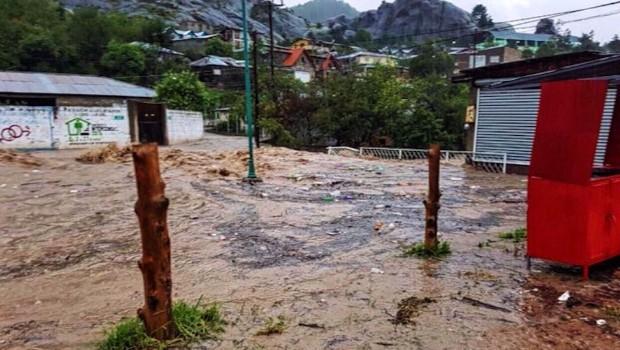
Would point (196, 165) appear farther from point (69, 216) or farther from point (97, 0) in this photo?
point (97, 0)

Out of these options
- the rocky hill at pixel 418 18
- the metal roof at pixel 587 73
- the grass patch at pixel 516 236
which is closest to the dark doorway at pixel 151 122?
the grass patch at pixel 516 236

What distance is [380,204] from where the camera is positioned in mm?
9836

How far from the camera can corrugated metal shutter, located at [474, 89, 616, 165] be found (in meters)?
15.7

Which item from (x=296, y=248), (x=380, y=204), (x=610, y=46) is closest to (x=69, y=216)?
(x=296, y=248)

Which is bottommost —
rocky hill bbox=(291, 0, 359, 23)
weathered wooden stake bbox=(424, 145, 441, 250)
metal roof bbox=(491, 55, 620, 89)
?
weathered wooden stake bbox=(424, 145, 441, 250)

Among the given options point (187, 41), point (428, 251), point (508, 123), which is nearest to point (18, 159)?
point (428, 251)

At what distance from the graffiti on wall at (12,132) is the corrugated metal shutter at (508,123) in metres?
17.9

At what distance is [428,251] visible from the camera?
5812 mm

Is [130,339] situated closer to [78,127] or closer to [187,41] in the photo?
[78,127]

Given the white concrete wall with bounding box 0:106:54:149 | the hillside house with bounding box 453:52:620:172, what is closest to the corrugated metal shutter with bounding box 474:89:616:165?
the hillside house with bounding box 453:52:620:172

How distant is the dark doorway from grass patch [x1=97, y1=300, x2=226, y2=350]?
825 inches

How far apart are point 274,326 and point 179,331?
2.45 ft

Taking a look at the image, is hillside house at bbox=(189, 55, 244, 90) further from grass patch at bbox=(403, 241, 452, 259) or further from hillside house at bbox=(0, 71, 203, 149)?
grass patch at bbox=(403, 241, 452, 259)

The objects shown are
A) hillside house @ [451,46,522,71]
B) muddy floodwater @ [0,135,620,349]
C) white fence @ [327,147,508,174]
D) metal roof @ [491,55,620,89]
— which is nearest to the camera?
muddy floodwater @ [0,135,620,349]
